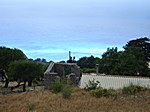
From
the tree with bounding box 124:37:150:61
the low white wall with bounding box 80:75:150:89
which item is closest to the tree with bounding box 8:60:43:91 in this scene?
the low white wall with bounding box 80:75:150:89

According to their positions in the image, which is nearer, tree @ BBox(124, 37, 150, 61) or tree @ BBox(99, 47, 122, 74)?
tree @ BBox(99, 47, 122, 74)

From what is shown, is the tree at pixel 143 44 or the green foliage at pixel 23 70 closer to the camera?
the green foliage at pixel 23 70

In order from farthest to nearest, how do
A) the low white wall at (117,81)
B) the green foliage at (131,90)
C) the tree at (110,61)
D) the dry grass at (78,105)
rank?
the tree at (110,61) → the low white wall at (117,81) → the green foliage at (131,90) → the dry grass at (78,105)

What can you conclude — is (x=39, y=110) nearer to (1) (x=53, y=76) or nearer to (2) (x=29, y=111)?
(2) (x=29, y=111)

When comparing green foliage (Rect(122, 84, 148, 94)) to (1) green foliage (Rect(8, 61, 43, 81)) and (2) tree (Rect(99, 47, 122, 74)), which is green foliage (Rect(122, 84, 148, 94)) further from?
(1) green foliage (Rect(8, 61, 43, 81))

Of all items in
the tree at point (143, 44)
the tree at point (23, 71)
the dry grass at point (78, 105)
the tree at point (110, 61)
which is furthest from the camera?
the tree at point (143, 44)

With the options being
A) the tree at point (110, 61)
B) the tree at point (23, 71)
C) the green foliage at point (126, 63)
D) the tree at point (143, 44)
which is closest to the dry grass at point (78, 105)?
the tree at point (23, 71)

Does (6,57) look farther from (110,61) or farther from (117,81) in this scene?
(117,81)

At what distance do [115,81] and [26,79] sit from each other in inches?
578

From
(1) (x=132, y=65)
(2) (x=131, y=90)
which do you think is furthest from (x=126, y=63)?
(2) (x=131, y=90)

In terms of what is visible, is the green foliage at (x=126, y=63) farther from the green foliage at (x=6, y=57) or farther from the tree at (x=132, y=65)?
the green foliage at (x=6, y=57)

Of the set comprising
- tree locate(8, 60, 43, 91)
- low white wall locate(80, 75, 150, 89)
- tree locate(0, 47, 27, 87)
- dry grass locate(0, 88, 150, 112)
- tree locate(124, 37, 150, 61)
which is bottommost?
dry grass locate(0, 88, 150, 112)

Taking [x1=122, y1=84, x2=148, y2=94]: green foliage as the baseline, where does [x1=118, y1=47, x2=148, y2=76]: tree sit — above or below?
above

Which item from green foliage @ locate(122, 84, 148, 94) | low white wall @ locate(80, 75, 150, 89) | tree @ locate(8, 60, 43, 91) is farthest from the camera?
tree @ locate(8, 60, 43, 91)
